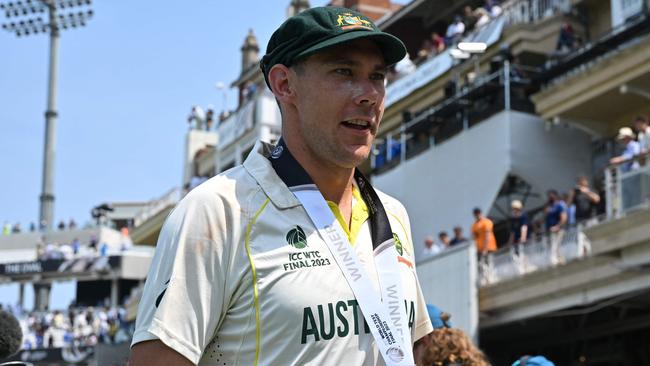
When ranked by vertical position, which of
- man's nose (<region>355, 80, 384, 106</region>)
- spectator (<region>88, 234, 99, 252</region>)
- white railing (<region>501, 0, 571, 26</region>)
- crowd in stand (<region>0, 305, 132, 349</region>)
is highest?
white railing (<region>501, 0, 571, 26</region>)

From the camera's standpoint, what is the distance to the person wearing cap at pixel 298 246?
3.51m

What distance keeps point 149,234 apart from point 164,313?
50.8m

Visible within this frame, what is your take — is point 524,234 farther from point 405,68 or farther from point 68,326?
point 68,326

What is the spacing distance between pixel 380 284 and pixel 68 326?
4800 cm

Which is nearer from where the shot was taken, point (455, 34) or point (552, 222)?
point (552, 222)

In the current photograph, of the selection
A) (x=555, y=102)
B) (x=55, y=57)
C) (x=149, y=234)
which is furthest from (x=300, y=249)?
(x=55, y=57)

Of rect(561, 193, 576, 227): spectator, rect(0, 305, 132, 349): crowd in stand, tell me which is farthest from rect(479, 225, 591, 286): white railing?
rect(0, 305, 132, 349): crowd in stand

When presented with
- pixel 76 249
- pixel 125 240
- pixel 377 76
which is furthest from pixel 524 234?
pixel 125 240

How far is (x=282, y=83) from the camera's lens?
12.5 feet

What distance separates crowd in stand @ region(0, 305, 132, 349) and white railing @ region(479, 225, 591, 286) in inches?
976

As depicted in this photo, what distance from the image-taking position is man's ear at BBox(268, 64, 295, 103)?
150 inches

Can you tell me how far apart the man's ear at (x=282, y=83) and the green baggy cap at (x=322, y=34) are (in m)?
0.02

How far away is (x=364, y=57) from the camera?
3.78 metres

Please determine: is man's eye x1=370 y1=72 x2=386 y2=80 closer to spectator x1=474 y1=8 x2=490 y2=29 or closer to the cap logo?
the cap logo
